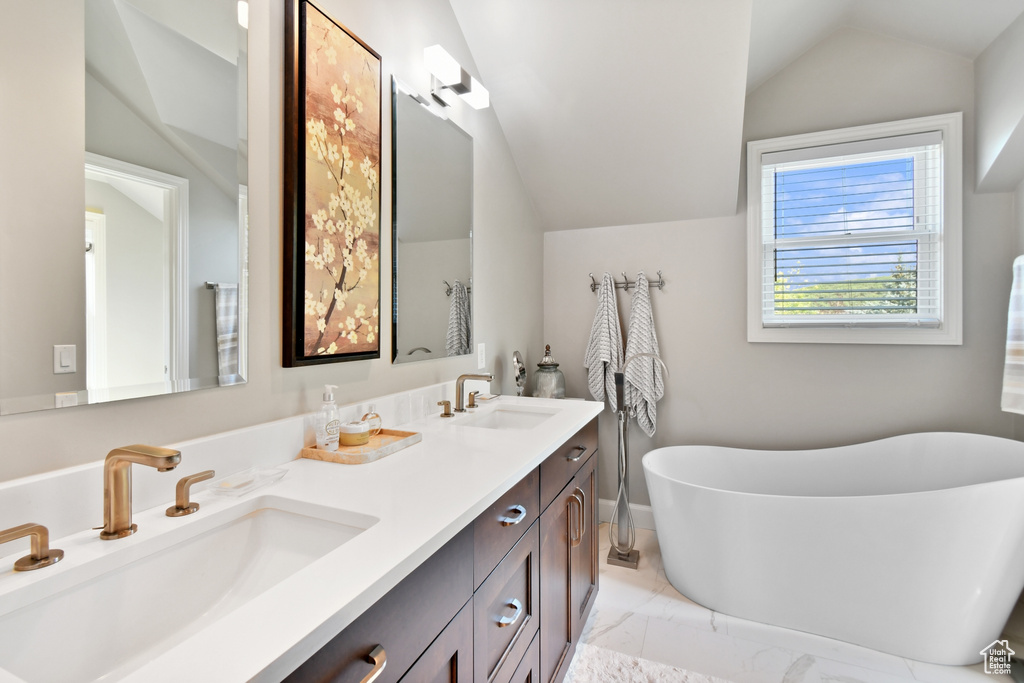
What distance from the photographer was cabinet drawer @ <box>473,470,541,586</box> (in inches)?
37.4

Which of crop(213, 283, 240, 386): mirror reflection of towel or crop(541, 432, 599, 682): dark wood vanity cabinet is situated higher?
crop(213, 283, 240, 386): mirror reflection of towel

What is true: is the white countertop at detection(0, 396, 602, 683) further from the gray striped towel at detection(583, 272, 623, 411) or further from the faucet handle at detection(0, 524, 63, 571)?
the gray striped towel at detection(583, 272, 623, 411)

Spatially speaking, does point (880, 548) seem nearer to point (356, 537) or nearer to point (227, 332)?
point (356, 537)

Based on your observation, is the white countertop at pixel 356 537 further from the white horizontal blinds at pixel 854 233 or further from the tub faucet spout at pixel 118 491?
the white horizontal blinds at pixel 854 233

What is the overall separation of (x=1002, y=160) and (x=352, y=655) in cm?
288

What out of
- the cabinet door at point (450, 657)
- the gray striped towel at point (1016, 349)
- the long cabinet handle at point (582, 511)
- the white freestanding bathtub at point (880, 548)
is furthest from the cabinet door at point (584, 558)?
the gray striped towel at point (1016, 349)

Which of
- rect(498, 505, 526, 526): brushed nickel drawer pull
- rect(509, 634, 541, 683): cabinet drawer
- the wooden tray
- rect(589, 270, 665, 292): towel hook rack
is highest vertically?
rect(589, 270, 665, 292): towel hook rack

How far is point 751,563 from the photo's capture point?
6.39 ft

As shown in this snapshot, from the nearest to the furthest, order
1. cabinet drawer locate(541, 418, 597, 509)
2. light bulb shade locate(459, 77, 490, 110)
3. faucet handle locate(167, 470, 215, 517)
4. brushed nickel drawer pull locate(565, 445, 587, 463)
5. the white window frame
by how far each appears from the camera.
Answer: faucet handle locate(167, 470, 215, 517), cabinet drawer locate(541, 418, 597, 509), brushed nickel drawer pull locate(565, 445, 587, 463), light bulb shade locate(459, 77, 490, 110), the white window frame

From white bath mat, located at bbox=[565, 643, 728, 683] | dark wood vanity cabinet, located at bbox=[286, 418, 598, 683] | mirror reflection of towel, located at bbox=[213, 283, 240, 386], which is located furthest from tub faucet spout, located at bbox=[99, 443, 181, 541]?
white bath mat, located at bbox=[565, 643, 728, 683]

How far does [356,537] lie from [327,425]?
52 cm

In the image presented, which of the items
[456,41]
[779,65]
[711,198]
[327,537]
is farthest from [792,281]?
[327,537]

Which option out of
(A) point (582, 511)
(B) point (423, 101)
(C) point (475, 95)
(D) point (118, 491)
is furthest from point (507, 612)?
(C) point (475, 95)

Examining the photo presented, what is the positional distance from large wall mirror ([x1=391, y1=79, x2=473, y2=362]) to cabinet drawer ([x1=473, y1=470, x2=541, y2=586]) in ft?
2.16
